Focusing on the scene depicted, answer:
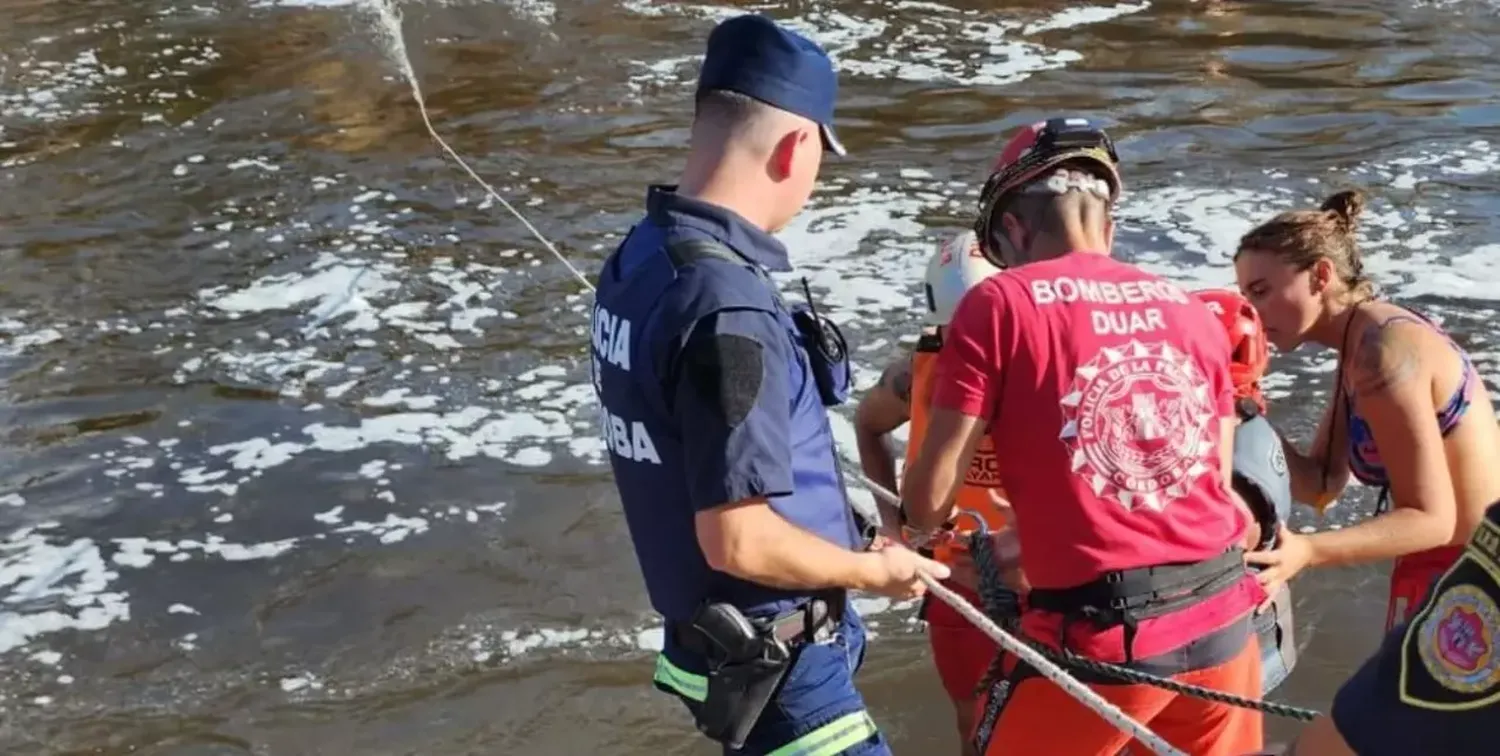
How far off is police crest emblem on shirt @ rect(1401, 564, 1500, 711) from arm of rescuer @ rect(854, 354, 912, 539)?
2.15 metres

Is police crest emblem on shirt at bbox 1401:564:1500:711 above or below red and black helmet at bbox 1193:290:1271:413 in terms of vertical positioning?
above

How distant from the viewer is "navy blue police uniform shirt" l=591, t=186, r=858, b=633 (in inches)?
96.2

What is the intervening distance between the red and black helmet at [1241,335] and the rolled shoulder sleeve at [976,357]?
0.80m

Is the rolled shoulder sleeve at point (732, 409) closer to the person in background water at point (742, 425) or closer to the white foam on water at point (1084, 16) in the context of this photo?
the person in background water at point (742, 425)

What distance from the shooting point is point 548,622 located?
561 cm

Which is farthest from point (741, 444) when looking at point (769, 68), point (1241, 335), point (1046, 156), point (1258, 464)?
point (1241, 335)

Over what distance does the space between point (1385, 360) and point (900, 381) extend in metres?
1.18

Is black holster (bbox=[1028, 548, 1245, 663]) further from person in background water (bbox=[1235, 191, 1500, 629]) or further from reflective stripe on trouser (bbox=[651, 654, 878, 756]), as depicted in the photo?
reflective stripe on trouser (bbox=[651, 654, 878, 756])

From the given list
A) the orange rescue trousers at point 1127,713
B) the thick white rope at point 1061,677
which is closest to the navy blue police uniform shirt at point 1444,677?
the thick white rope at point 1061,677

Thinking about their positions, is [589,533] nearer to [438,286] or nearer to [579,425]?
[579,425]

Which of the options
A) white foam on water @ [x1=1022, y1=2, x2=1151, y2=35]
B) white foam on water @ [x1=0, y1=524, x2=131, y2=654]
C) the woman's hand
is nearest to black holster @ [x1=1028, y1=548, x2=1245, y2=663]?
the woman's hand

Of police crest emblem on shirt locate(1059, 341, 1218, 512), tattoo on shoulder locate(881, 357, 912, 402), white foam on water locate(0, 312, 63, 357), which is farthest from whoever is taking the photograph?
white foam on water locate(0, 312, 63, 357)

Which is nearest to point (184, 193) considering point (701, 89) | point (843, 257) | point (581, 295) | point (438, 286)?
point (438, 286)

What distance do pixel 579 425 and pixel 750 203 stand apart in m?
4.79
